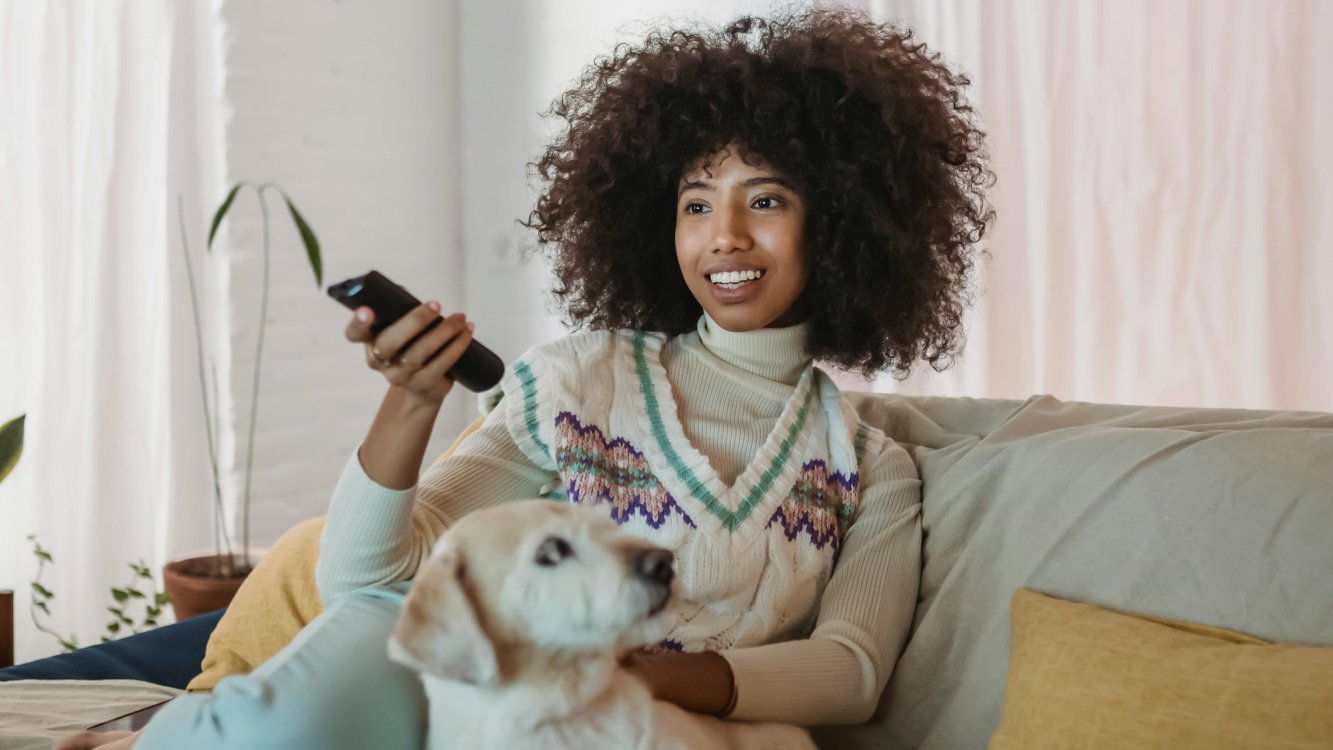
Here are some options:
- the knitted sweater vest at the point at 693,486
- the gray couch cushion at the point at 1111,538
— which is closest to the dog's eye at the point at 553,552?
the knitted sweater vest at the point at 693,486

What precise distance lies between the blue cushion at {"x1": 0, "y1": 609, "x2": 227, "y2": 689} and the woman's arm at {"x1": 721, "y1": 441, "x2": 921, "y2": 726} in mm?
999

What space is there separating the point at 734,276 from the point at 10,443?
3.96ft

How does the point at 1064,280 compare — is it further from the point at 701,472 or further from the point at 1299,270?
the point at 701,472

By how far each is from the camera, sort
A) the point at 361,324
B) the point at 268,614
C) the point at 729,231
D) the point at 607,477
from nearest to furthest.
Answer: the point at 361,324, the point at 607,477, the point at 729,231, the point at 268,614

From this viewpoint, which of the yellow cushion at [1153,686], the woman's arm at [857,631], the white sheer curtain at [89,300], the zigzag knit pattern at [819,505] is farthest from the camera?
the white sheer curtain at [89,300]

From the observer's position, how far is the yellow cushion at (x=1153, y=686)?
101cm

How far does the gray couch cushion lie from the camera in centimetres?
115

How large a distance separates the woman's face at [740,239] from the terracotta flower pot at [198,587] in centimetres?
129

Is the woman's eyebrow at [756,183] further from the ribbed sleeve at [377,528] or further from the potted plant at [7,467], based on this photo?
the potted plant at [7,467]

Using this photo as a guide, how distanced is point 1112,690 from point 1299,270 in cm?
128

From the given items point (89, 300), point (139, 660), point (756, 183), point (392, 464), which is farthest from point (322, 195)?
point (392, 464)

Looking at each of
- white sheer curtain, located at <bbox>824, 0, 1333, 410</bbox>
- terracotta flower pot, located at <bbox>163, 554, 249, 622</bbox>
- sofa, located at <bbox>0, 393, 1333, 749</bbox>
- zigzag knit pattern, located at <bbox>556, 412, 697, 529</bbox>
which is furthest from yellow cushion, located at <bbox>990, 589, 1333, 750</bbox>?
terracotta flower pot, located at <bbox>163, 554, 249, 622</bbox>

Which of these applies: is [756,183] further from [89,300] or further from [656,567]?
[89,300]

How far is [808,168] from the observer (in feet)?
4.98
